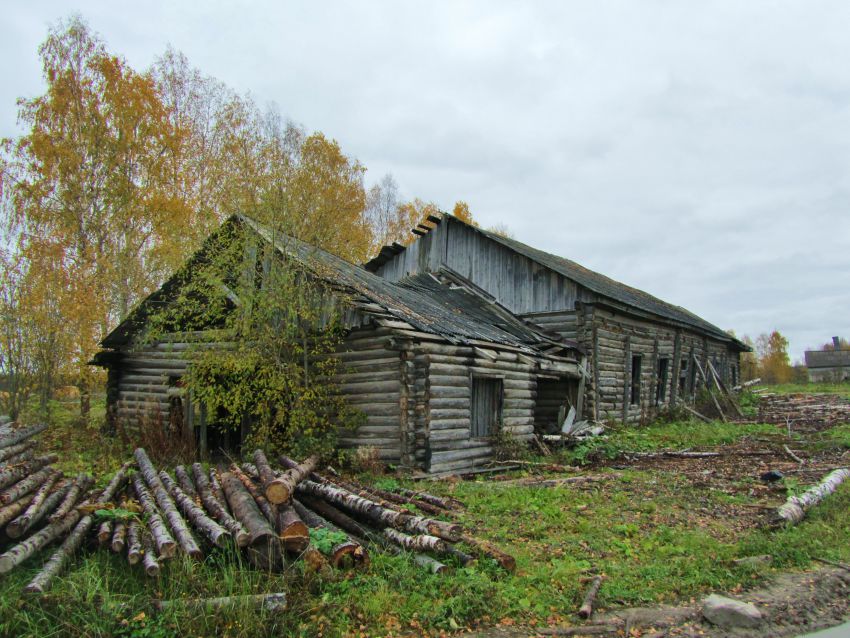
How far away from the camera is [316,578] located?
16.6 ft

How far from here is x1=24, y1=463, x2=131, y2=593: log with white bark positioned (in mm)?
4570

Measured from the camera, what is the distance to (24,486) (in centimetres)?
632

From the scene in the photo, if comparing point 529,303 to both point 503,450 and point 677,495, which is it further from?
point 677,495

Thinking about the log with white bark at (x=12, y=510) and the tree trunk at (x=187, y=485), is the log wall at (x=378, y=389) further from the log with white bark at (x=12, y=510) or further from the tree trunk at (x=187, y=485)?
the log with white bark at (x=12, y=510)

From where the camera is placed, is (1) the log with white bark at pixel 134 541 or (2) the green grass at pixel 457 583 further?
(1) the log with white bark at pixel 134 541

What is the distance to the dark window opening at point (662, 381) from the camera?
22.2 metres

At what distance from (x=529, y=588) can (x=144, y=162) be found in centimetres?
1977

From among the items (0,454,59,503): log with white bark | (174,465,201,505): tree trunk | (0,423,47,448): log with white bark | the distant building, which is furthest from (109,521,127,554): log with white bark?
the distant building

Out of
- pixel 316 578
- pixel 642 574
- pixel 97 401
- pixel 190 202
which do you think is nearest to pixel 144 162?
pixel 190 202

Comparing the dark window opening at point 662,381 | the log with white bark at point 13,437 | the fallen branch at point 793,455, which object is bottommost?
the fallen branch at point 793,455

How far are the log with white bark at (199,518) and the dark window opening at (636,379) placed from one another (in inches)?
672

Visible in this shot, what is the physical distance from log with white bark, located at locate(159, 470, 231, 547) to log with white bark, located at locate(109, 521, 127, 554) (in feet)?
2.12

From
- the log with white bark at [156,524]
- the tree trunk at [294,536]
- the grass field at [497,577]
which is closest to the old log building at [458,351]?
the grass field at [497,577]

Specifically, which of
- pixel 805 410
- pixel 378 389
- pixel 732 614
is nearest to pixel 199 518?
pixel 732 614
